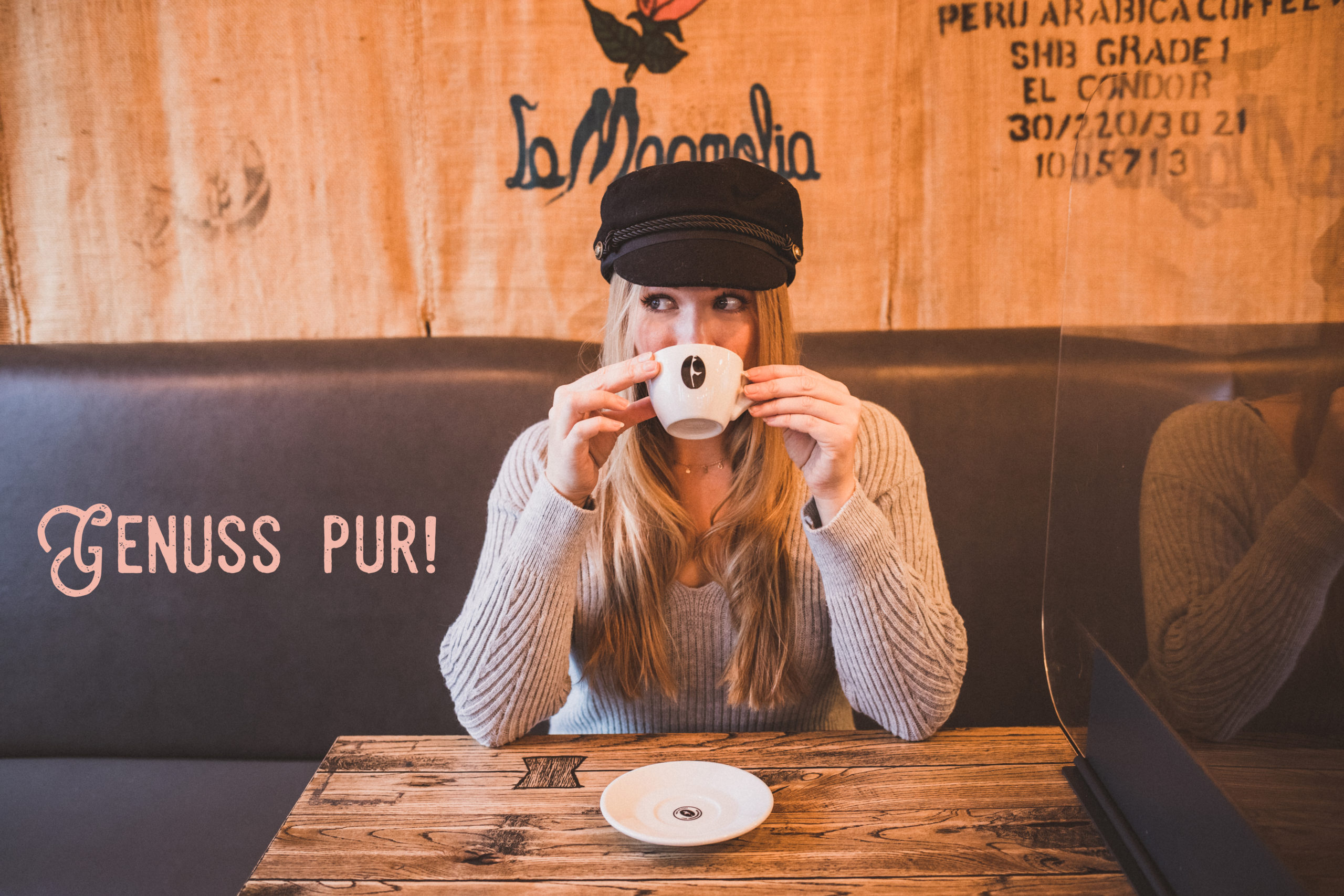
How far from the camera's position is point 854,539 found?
994 millimetres

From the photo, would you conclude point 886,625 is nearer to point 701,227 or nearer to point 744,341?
point 744,341

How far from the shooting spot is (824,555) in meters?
1.02

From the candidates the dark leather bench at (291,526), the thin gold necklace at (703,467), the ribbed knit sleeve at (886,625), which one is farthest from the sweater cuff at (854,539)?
the dark leather bench at (291,526)

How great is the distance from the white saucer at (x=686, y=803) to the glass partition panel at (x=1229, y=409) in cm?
35

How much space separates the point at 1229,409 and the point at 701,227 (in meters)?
0.61

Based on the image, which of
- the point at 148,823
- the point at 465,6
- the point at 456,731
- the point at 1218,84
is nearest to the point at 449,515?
the point at 456,731

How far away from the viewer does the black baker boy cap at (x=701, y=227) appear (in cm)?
98

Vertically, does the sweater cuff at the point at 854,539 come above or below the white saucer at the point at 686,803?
above

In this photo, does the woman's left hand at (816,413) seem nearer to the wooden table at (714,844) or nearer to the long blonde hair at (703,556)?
the long blonde hair at (703,556)

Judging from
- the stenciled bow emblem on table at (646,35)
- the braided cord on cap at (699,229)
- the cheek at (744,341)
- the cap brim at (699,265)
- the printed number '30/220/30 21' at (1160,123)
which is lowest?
the cheek at (744,341)

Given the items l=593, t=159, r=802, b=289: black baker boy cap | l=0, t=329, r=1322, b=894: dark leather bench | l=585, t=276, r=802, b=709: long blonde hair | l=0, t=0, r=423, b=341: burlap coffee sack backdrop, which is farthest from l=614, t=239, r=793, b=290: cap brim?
l=0, t=0, r=423, b=341: burlap coffee sack backdrop

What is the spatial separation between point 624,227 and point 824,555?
0.48 m

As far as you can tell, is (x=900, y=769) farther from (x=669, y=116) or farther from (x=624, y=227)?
(x=669, y=116)

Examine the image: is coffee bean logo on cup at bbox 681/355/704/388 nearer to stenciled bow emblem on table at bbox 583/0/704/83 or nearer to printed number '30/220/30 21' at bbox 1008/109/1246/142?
printed number '30/220/30 21' at bbox 1008/109/1246/142
